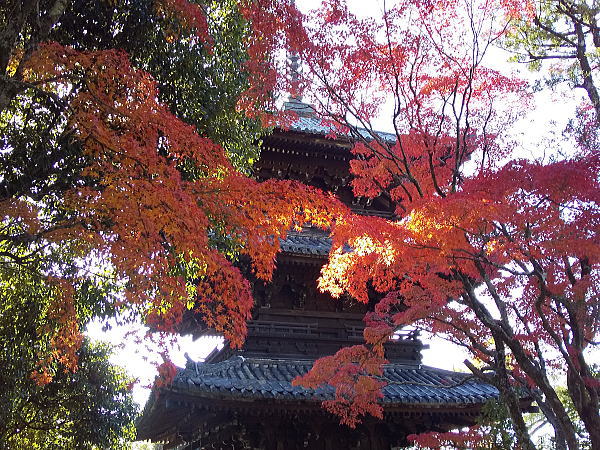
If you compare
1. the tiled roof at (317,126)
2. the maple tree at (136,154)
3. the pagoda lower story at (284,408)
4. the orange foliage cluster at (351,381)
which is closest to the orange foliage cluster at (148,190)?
the maple tree at (136,154)

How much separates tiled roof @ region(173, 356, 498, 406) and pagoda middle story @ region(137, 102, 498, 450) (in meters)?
0.02

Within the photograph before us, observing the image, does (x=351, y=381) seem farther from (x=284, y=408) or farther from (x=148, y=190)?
(x=148, y=190)

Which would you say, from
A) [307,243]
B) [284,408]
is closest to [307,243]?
[307,243]

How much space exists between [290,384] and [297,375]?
0.61 meters

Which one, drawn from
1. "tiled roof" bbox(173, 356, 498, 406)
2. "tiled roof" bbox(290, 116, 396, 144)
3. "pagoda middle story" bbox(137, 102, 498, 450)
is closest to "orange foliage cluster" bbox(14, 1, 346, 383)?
"tiled roof" bbox(173, 356, 498, 406)

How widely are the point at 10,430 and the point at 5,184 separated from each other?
762 cm

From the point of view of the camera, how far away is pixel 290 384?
8.38 m

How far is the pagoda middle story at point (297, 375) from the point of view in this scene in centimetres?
791

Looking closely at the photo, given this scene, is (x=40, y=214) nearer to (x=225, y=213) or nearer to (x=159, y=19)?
(x=225, y=213)

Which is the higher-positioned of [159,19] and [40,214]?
[159,19]

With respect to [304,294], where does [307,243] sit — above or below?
above

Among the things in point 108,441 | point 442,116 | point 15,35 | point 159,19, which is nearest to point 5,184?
point 15,35

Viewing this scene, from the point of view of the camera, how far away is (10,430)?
10.9 metres

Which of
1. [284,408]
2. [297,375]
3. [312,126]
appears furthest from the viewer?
[312,126]
